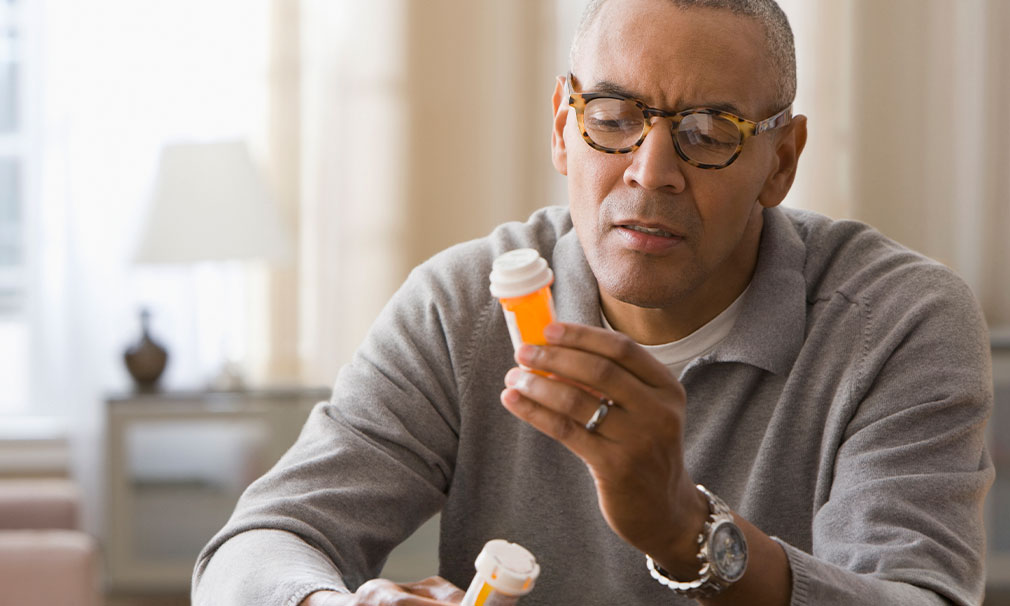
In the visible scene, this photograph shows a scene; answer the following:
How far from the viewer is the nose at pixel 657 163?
1.19 metres

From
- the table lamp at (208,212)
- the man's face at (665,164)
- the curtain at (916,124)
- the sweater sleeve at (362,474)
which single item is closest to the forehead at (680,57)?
the man's face at (665,164)

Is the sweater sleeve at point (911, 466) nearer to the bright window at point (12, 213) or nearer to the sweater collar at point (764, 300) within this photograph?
the sweater collar at point (764, 300)

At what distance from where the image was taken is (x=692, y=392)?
52.6 inches

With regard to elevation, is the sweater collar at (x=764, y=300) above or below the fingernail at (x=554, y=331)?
below

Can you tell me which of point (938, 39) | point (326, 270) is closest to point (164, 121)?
point (326, 270)

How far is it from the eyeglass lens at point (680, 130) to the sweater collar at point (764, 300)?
0.19 meters

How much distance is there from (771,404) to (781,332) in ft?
0.27

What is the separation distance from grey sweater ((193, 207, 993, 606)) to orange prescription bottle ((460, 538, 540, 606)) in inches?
9.8

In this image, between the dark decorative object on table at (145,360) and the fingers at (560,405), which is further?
the dark decorative object on table at (145,360)

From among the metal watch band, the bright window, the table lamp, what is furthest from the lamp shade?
the metal watch band

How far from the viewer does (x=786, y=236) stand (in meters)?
1.41

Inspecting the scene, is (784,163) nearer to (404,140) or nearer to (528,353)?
(528,353)

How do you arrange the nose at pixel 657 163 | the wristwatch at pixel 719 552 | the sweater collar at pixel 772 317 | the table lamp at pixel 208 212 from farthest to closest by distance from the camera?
the table lamp at pixel 208 212 < the sweater collar at pixel 772 317 < the nose at pixel 657 163 < the wristwatch at pixel 719 552

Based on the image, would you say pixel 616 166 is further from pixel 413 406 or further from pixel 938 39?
pixel 938 39
